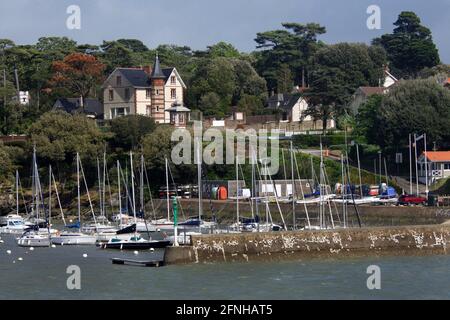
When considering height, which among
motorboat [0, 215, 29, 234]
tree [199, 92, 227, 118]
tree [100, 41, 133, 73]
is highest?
tree [100, 41, 133, 73]

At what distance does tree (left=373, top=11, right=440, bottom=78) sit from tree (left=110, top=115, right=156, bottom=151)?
120 ft

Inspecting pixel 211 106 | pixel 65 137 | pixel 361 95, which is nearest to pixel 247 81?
pixel 211 106

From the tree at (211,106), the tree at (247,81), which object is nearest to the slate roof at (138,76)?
the tree at (211,106)

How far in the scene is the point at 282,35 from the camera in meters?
116

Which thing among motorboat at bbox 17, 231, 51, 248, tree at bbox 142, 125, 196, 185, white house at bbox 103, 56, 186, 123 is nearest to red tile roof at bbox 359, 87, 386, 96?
white house at bbox 103, 56, 186, 123

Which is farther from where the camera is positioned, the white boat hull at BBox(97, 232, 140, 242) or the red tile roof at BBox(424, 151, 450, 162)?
the red tile roof at BBox(424, 151, 450, 162)

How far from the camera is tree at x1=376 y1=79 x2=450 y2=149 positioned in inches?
2859

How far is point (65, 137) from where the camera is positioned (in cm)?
7756

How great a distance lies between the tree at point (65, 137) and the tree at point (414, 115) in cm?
1990

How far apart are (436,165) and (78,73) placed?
39.7 meters

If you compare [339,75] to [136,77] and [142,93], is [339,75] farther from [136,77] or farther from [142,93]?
[136,77]

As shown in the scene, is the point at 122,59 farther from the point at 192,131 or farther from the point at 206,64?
the point at 192,131

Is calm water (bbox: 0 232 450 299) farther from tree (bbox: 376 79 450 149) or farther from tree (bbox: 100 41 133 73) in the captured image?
tree (bbox: 100 41 133 73)

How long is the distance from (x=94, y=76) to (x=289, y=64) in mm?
22608
